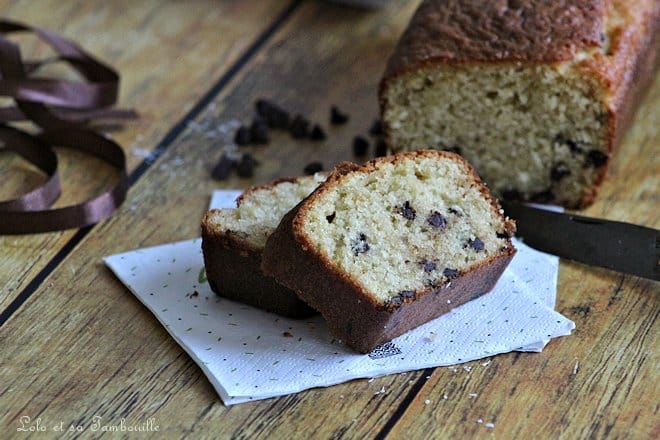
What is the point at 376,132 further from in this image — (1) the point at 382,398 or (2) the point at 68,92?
(1) the point at 382,398

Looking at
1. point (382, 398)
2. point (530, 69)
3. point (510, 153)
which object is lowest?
point (382, 398)

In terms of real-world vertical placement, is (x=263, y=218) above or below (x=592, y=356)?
above

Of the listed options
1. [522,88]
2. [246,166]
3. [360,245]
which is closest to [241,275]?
[360,245]

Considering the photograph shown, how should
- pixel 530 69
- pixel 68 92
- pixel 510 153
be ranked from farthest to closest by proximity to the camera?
1. pixel 68 92
2. pixel 510 153
3. pixel 530 69

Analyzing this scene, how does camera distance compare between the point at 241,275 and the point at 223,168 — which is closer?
the point at 241,275

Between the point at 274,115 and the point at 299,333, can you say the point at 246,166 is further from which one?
the point at 299,333

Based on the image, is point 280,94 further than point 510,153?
Yes

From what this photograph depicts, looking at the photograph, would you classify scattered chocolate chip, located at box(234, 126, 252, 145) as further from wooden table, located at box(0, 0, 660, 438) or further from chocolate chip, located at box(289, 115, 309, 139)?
chocolate chip, located at box(289, 115, 309, 139)

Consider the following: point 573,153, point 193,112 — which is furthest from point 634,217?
point 193,112
